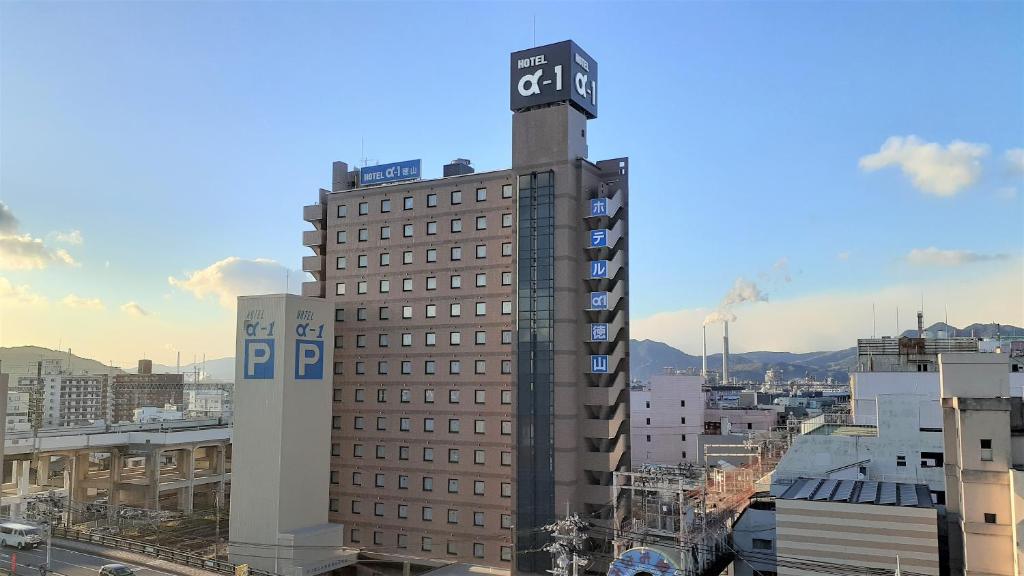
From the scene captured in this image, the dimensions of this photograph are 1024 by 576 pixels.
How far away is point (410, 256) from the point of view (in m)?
69.3

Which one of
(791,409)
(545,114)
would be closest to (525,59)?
(545,114)

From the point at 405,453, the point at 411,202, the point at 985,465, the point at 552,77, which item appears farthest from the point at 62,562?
the point at 985,465

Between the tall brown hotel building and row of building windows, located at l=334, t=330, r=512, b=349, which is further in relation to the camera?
row of building windows, located at l=334, t=330, r=512, b=349

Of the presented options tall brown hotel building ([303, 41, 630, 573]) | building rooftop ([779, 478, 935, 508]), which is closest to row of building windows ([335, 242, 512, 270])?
tall brown hotel building ([303, 41, 630, 573])

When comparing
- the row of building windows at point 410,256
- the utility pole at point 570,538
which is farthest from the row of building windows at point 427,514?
the row of building windows at point 410,256

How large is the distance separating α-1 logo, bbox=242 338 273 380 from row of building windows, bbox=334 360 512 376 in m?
9.27

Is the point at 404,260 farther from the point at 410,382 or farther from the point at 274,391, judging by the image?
the point at 274,391

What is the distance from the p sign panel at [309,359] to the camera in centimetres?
6512

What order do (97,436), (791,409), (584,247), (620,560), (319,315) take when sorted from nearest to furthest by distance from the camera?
1. (620,560)
2. (584,247)
3. (319,315)
4. (97,436)
5. (791,409)

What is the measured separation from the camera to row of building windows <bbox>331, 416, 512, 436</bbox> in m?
63.3

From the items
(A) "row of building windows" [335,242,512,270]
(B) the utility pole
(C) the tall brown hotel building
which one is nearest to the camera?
(B) the utility pole

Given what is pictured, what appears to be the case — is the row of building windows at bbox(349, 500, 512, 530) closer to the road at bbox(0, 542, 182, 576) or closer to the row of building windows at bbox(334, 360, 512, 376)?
the row of building windows at bbox(334, 360, 512, 376)

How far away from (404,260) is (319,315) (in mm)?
9466

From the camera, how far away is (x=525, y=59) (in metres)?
65.4
